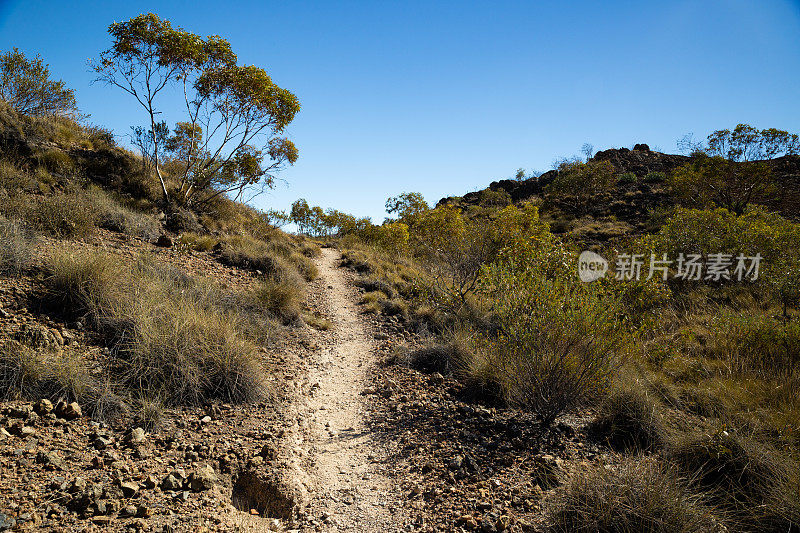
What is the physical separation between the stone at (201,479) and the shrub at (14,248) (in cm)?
401

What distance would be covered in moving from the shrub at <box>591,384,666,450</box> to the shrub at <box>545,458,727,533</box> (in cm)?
119

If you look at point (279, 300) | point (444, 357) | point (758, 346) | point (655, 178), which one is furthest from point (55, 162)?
point (655, 178)

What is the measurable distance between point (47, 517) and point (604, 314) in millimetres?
5077

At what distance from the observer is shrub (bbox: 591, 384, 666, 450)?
13.0ft

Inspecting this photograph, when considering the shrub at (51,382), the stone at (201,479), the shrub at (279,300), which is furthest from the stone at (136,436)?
the shrub at (279,300)

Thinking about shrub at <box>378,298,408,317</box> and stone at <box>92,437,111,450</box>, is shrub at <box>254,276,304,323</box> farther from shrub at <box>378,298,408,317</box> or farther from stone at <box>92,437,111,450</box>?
stone at <box>92,437,111,450</box>

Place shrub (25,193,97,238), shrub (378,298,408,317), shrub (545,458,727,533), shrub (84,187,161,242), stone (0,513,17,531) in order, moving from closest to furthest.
→ 1. stone (0,513,17,531)
2. shrub (545,458,727,533)
3. shrub (25,193,97,238)
4. shrub (84,187,161,242)
5. shrub (378,298,408,317)

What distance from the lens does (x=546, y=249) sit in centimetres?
635

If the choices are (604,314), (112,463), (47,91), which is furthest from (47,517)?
(47,91)

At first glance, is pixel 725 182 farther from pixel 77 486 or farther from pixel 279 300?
pixel 77 486

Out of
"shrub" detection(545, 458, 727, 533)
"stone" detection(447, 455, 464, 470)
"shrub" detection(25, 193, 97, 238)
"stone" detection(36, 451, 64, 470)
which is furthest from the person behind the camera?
"shrub" detection(25, 193, 97, 238)

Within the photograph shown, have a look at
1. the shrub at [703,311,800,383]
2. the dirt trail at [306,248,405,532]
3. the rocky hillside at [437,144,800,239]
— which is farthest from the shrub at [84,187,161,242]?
the rocky hillside at [437,144,800,239]

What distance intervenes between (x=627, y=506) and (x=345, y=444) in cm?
280

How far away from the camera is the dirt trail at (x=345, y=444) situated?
3020mm
